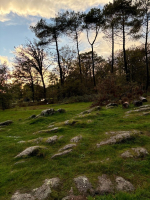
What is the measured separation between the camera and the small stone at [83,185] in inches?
123

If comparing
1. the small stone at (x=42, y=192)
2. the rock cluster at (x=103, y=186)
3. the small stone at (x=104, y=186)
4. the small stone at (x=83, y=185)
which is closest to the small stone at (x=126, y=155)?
the rock cluster at (x=103, y=186)

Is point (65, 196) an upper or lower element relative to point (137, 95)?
lower

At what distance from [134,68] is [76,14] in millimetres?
20584

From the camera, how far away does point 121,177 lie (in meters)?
3.40

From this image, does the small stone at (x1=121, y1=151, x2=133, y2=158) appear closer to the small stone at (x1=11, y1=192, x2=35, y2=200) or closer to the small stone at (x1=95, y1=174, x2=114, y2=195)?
the small stone at (x1=95, y1=174, x2=114, y2=195)

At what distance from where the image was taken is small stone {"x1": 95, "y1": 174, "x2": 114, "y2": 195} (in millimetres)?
3060

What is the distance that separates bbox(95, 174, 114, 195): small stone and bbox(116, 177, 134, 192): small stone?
0.55 feet

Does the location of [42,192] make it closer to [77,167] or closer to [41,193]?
[41,193]

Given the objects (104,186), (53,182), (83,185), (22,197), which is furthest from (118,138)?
(22,197)

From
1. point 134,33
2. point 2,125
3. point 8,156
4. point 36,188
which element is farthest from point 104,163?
point 134,33

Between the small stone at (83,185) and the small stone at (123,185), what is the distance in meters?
0.66

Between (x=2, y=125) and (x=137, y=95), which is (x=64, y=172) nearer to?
(x=2, y=125)

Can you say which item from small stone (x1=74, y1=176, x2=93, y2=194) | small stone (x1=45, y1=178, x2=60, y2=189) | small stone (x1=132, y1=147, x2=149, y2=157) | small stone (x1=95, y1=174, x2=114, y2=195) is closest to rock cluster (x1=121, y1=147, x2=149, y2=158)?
small stone (x1=132, y1=147, x2=149, y2=157)

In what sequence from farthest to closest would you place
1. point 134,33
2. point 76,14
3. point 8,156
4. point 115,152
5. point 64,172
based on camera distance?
point 76,14 → point 134,33 → point 8,156 → point 115,152 → point 64,172
